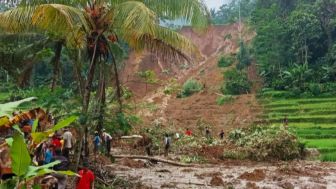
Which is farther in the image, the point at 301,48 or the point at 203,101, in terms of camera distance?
the point at 203,101

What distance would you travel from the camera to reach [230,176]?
49.2 ft

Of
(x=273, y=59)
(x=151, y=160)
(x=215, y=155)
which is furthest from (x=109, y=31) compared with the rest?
(x=273, y=59)

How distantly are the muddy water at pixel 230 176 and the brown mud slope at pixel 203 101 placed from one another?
31.5ft

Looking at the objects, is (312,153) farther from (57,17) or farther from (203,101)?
(203,101)

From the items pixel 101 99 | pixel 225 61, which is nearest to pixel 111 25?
pixel 101 99

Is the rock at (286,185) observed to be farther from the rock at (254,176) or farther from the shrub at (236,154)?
the shrub at (236,154)

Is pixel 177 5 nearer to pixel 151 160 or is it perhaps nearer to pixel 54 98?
pixel 54 98

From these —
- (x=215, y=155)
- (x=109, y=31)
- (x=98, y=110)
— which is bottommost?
(x=215, y=155)

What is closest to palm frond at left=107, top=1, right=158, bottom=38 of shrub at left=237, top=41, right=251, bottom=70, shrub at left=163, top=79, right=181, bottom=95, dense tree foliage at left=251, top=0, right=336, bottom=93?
shrub at left=163, top=79, right=181, bottom=95

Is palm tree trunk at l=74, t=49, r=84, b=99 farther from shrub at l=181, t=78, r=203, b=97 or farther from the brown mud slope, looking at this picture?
shrub at l=181, t=78, r=203, b=97

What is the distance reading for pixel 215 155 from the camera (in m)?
20.8

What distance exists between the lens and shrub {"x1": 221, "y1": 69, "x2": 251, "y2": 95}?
4244 cm

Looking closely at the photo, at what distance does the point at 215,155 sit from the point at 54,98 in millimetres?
11618

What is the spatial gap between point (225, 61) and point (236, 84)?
12.0 metres
